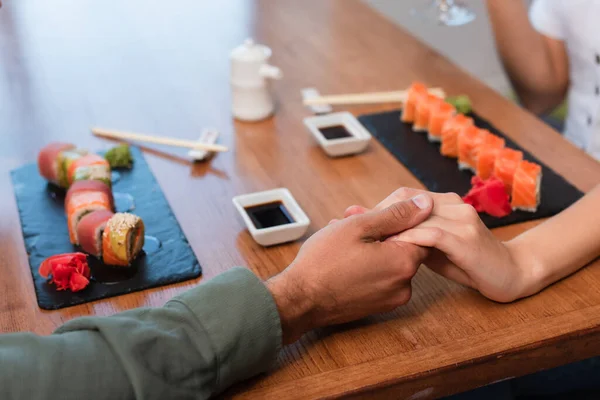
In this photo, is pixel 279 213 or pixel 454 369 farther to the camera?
pixel 279 213

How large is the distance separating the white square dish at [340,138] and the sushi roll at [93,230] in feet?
1.62

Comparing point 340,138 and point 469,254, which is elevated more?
point 469,254

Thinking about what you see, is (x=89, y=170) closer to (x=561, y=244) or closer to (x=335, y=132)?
(x=335, y=132)

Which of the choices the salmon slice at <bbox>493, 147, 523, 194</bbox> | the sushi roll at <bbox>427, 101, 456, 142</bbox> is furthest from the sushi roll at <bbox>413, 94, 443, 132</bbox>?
Answer: the salmon slice at <bbox>493, 147, 523, 194</bbox>

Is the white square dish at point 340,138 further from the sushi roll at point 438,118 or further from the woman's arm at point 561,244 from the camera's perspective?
the woman's arm at point 561,244

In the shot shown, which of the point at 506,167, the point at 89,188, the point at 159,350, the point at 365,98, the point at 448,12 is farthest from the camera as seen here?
the point at 448,12

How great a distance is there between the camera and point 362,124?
5.16 feet

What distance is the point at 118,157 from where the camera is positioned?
4.50ft

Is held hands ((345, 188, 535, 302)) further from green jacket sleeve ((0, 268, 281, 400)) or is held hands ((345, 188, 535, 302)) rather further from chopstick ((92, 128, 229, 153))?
chopstick ((92, 128, 229, 153))

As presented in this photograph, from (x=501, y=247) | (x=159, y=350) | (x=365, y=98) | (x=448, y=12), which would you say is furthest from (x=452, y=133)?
(x=448, y=12)

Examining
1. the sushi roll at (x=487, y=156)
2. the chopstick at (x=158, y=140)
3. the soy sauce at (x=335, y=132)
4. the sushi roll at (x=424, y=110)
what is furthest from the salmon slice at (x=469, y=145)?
the chopstick at (x=158, y=140)

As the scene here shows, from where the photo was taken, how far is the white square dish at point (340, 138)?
1.43 meters

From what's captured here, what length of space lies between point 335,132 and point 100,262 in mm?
608

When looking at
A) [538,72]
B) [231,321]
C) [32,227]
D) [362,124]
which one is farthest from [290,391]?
[538,72]
